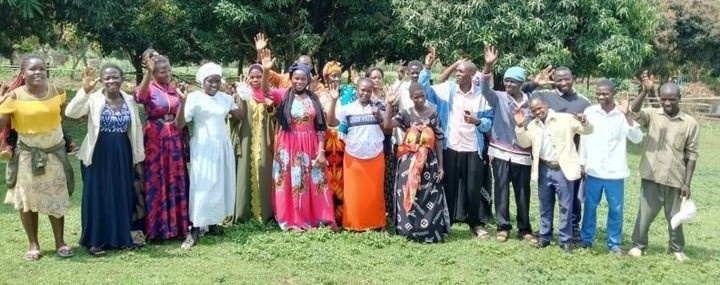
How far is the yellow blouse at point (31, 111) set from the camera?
5.00 m

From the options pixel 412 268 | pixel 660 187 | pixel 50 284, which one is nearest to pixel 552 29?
pixel 660 187

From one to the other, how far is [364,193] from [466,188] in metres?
1.00

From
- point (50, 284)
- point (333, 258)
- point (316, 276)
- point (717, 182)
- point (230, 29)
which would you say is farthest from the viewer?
point (230, 29)

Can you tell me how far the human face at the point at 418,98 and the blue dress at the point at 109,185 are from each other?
2.41 meters

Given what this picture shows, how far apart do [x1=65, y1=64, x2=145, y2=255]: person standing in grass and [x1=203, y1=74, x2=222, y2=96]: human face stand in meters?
0.63

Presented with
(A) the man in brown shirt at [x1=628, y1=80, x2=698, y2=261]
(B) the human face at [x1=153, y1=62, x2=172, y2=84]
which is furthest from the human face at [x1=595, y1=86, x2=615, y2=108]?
(B) the human face at [x1=153, y1=62, x2=172, y2=84]

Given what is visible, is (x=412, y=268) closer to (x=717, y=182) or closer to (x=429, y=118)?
(x=429, y=118)

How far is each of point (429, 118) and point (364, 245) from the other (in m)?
1.28

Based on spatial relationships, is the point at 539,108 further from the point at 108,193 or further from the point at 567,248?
the point at 108,193

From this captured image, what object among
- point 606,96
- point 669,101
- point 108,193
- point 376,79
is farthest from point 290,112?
point 669,101

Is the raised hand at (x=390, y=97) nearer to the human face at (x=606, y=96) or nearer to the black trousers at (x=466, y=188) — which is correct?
the black trousers at (x=466, y=188)

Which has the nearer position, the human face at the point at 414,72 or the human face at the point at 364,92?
the human face at the point at 364,92

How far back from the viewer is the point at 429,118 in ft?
19.4

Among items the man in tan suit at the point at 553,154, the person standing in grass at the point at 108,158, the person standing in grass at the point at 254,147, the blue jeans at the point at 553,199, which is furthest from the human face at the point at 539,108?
the person standing in grass at the point at 108,158
